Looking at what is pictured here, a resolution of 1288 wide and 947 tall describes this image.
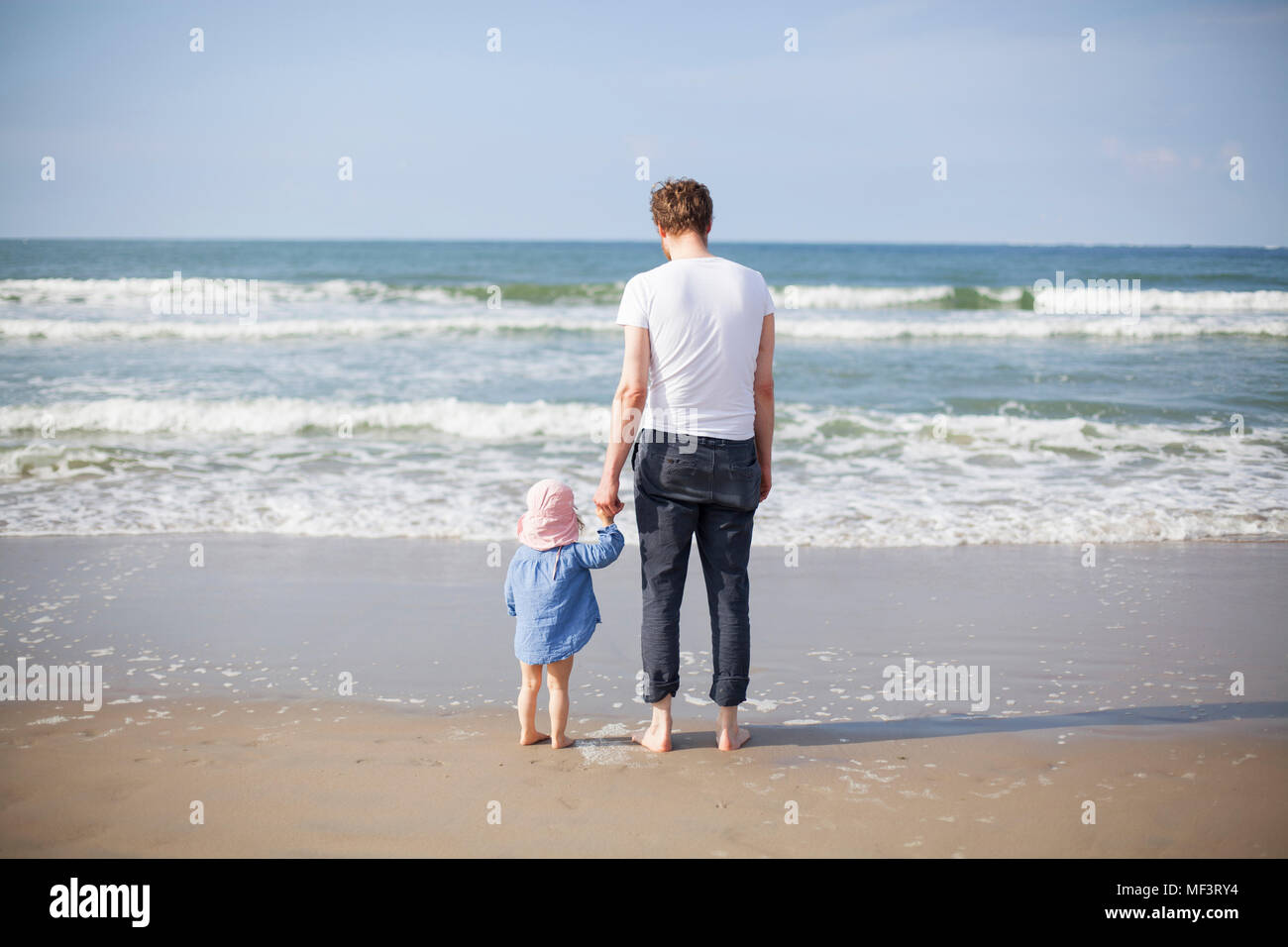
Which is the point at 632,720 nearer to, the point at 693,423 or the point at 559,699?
the point at 559,699

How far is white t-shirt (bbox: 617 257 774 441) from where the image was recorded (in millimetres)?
3070

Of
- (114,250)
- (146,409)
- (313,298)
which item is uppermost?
(114,250)

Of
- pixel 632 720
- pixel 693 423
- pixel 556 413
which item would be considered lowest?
pixel 632 720

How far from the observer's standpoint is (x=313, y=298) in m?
24.8

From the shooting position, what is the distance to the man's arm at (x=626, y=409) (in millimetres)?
3072

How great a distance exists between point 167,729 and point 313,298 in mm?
23017

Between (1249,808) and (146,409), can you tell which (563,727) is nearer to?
(1249,808)

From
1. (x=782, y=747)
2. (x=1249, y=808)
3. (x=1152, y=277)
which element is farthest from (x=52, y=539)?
(x=1152, y=277)

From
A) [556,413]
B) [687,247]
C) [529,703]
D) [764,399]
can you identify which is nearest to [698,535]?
[764,399]

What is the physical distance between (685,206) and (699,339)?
1.55 feet

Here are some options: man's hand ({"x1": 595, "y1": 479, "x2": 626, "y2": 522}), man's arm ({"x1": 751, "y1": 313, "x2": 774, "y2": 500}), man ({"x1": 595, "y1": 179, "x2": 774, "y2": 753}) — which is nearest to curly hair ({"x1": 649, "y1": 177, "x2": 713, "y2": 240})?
man ({"x1": 595, "y1": 179, "x2": 774, "y2": 753})

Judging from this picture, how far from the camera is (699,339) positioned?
3086 millimetres

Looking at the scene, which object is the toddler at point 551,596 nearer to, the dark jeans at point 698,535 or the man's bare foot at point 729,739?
the dark jeans at point 698,535

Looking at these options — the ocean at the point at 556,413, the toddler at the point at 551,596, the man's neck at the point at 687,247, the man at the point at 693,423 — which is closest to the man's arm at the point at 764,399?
the man at the point at 693,423
